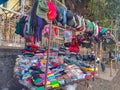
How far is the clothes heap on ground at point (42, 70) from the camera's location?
152 inches

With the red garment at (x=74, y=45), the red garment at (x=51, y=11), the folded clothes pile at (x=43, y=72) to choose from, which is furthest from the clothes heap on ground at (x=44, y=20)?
the red garment at (x=74, y=45)

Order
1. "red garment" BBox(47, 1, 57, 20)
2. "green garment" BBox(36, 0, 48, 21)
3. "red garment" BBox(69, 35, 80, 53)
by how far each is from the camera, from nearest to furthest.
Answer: "green garment" BBox(36, 0, 48, 21) → "red garment" BBox(47, 1, 57, 20) → "red garment" BBox(69, 35, 80, 53)

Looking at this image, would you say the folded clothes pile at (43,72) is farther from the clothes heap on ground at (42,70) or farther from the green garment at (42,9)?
the green garment at (42,9)

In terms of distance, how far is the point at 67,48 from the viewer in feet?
20.0

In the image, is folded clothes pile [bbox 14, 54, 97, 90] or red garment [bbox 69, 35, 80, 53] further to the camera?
red garment [bbox 69, 35, 80, 53]

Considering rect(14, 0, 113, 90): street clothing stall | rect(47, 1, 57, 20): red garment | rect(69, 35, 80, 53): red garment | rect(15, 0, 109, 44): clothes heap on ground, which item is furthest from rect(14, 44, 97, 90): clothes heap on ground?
rect(47, 1, 57, 20): red garment

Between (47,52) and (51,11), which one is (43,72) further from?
(51,11)

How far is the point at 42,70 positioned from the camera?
409 centimetres

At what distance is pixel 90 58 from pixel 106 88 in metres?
1.22

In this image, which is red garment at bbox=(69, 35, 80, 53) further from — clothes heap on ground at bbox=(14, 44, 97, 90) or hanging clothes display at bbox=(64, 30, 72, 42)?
clothes heap on ground at bbox=(14, 44, 97, 90)

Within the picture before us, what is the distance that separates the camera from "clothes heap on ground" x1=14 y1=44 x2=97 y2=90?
3861 mm

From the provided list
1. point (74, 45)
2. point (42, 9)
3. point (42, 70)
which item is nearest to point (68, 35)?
point (74, 45)

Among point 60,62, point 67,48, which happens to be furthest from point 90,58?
point 60,62

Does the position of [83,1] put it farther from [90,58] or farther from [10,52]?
[10,52]
